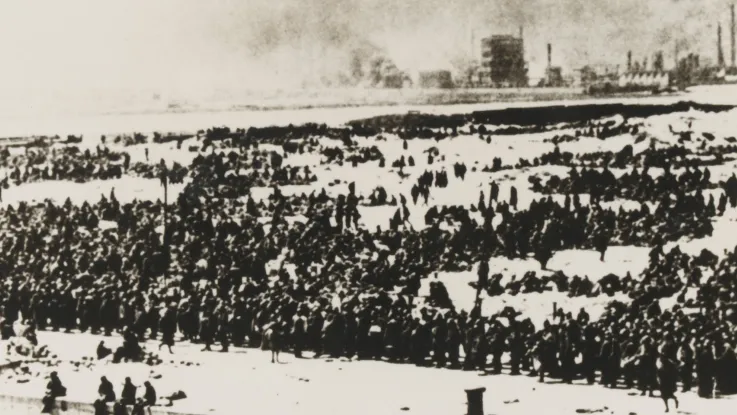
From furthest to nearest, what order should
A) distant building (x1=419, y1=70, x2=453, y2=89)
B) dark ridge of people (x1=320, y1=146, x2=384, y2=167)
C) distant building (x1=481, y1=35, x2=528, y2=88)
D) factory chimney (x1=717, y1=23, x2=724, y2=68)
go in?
distant building (x1=419, y1=70, x2=453, y2=89) < dark ridge of people (x1=320, y1=146, x2=384, y2=167) < factory chimney (x1=717, y1=23, x2=724, y2=68) < distant building (x1=481, y1=35, x2=528, y2=88)

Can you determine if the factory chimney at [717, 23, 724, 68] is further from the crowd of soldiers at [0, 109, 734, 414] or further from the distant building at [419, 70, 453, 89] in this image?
the distant building at [419, 70, 453, 89]

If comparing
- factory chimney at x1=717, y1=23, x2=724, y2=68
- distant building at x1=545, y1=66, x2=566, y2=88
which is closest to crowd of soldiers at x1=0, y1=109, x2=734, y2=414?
distant building at x1=545, y1=66, x2=566, y2=88

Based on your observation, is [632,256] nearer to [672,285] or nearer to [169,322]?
[672,285]

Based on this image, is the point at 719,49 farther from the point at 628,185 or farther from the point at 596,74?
the point at 628,185

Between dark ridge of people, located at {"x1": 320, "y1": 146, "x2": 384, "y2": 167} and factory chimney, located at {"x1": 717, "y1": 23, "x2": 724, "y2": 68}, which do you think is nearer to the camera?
factory chimney, located at {"x1": 717, "y1": 23, "x2": 724, "y2": 68}

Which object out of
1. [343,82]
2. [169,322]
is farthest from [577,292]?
[343,82]

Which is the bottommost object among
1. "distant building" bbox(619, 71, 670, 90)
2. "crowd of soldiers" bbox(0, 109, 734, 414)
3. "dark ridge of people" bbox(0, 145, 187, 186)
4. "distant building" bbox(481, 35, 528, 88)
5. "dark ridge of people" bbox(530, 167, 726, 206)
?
"crowd of soldiers" bbox(0, 109, 734, 414)

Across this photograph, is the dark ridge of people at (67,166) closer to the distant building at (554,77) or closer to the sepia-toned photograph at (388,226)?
the sepia-toned photograph at (388,226)
